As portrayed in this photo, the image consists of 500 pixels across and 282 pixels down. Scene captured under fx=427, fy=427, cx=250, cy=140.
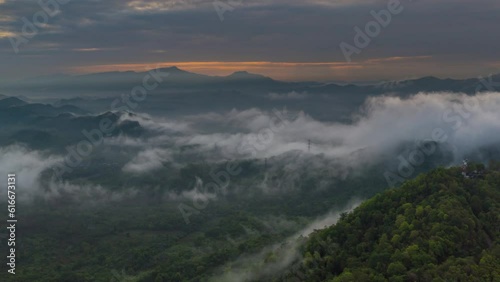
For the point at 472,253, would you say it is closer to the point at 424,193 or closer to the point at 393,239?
the point at 393,239

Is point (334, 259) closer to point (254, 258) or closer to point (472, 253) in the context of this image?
point (472, 253)

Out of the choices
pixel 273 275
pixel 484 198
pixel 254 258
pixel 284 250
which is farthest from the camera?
pixel 254 258

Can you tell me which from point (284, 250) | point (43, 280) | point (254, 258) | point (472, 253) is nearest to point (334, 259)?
point (472, 253)

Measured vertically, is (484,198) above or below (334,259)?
above

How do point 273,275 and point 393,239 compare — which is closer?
point 393,239

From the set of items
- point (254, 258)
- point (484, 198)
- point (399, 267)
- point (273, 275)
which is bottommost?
point (254, 258)

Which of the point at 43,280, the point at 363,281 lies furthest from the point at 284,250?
the point at 43,280

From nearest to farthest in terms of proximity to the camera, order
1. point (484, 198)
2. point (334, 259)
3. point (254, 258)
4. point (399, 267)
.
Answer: point (399, 267) → point (334, 259) → point (484, 198) → point (254, 258)
